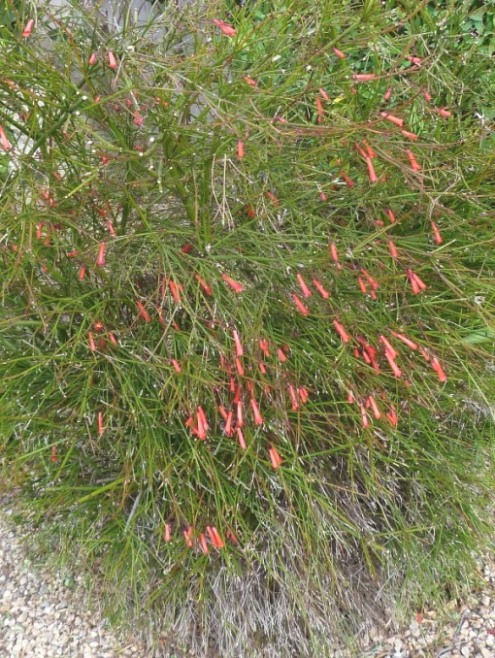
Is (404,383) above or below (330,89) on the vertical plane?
below

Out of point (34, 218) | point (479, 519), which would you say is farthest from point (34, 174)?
point (479, 519)

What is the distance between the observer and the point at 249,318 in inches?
79.4

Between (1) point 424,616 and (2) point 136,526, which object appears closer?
(2) point 136,526

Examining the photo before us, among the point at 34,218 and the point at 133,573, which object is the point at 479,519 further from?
the point at 34,218

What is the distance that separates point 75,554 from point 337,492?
1.06 meters

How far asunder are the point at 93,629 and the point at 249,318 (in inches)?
52.2

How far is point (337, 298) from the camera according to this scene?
2.09 m

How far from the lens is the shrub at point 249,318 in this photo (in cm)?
191

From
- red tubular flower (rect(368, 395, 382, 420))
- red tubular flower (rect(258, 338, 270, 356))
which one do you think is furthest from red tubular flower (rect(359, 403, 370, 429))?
red tubular flower (rect(258, 338, 270, 356))

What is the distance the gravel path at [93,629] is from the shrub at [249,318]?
0.12 m

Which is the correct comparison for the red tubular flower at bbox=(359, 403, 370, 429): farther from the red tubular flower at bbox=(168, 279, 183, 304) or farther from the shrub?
the red tubular flower at bbox=(168, 279, 183, 304)

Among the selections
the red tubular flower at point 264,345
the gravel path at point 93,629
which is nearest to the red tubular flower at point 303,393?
the red tubular flower at point 264,345

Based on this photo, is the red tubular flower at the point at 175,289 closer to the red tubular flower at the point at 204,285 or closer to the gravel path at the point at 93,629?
the red tubular flower at the point at 204,285

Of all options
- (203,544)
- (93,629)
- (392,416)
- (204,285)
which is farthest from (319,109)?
(93,629)
